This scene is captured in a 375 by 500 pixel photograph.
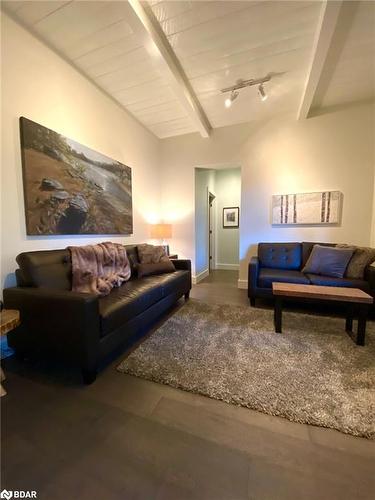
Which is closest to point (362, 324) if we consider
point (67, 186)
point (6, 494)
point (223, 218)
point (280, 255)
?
point (280, 255)

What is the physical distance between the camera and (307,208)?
328 cm

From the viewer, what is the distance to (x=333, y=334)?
6.68 ft

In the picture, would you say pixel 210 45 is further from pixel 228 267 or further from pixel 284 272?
pixel 228 267

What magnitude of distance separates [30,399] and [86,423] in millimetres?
446

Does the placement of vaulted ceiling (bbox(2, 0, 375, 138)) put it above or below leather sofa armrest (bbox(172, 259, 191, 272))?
above

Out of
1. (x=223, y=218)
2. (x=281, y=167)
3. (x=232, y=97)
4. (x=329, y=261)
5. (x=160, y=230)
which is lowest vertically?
(x=329, y=261)

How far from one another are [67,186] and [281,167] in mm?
3114

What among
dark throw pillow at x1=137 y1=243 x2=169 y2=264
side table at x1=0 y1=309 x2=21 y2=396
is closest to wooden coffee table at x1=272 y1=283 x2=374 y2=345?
dark throw pillow at x1=137 y1=243 x2=169 y2=264

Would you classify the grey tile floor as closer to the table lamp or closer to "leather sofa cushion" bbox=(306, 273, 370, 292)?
"leather sofa cushion" bbox=(306, 273, 370, 292)

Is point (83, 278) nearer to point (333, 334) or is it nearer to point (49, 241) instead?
point (49, 241)

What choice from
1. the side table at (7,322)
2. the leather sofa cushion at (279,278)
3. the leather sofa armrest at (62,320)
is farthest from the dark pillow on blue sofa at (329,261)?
the side table at (7,322)

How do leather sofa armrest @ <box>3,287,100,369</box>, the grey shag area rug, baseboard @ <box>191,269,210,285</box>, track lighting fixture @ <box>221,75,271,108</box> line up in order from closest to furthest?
the grey shag area rug, leather sofa armrest @ <box>3,287,100,369</box>, track lighting fixture @ <box>221,75,271,108</box>, baseboard @ <box>191,269,210,285</box>

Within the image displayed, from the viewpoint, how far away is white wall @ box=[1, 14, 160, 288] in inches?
67.4

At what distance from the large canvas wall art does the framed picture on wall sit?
3.15 metres
